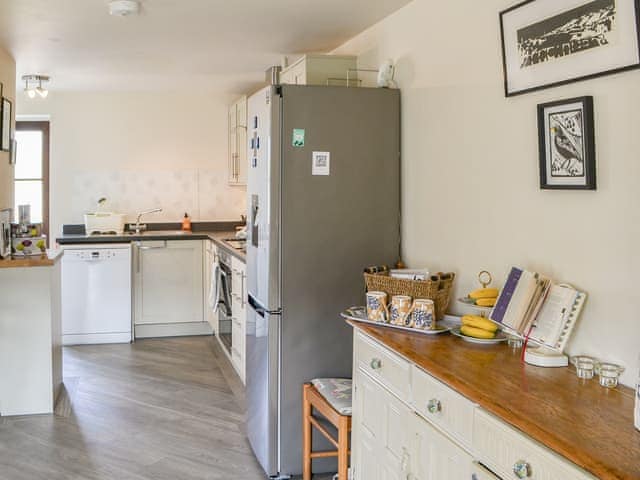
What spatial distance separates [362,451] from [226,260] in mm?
2755

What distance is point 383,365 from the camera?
7.93ft

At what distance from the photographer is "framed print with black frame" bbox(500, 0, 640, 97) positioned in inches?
74.0

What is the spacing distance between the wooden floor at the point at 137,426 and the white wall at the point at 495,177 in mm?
1508

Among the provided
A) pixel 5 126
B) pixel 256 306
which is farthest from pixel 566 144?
pixel 5 126

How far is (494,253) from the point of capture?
2.60 meters

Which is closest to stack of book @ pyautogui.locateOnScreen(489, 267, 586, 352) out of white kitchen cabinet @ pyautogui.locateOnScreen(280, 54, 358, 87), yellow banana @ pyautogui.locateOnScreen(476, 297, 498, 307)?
yellow banana @ pyautogui.locateOnScreen(476, 297, 498, 307)

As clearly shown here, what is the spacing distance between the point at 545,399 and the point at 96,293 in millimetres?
4927

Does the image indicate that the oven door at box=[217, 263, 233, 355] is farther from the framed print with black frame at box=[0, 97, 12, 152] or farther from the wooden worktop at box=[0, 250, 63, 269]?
the framed print with black frame at box=[0, 97, 12, 152]

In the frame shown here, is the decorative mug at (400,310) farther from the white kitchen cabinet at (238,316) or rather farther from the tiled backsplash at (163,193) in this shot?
the tiled backsplash at (163,193)

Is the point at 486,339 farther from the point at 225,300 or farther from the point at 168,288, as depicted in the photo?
the point at 168,288

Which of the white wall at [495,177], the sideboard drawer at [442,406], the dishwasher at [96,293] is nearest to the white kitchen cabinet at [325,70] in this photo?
the white wall at [495,177]

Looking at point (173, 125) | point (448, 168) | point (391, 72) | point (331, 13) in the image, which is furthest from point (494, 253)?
point (173, 125)

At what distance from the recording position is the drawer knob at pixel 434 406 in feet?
6.44

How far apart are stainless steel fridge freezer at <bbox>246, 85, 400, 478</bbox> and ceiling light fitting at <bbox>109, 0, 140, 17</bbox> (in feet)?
2.37
